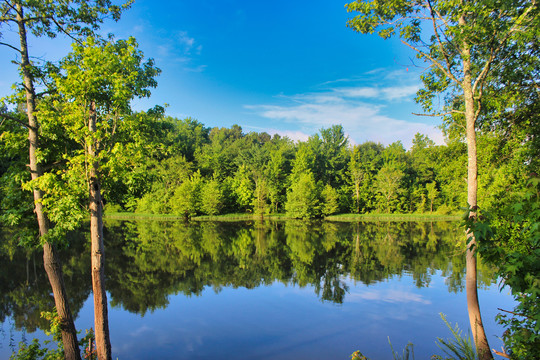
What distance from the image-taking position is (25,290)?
1329 cm

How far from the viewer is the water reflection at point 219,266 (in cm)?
1277

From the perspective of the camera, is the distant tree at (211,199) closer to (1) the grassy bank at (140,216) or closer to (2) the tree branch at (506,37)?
(1) the grassy bank at (140,216)

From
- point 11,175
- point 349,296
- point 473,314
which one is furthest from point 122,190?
point 349,296

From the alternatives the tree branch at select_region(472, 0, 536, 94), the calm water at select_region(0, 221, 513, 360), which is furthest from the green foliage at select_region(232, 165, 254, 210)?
the tree branch at select_region(472, 0, 536, 94)

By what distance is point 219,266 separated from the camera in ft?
57.9

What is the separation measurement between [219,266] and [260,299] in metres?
A: 5.55

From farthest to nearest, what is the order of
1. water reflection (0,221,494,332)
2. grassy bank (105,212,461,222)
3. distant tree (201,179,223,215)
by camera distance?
distant tree (201,179,223,215), grassy bank (105,212,461,222), water reflection (0,221,494,332)

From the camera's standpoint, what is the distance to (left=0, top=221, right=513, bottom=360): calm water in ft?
29.5

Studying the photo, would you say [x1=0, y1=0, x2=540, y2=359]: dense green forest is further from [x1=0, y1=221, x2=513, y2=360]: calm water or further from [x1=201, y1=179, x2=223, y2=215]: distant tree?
[x1=201, y1=179, x2=223, y2=215]: distant tree

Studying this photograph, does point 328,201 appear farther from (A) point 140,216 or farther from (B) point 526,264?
A: (B) point 526,264

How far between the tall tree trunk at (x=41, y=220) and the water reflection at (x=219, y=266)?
455 centimetres

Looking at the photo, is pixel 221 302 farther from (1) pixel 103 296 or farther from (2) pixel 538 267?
(2) pixel 538 267

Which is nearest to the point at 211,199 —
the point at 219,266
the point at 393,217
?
the point at 393,217

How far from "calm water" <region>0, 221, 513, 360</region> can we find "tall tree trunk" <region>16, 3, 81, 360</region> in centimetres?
214
